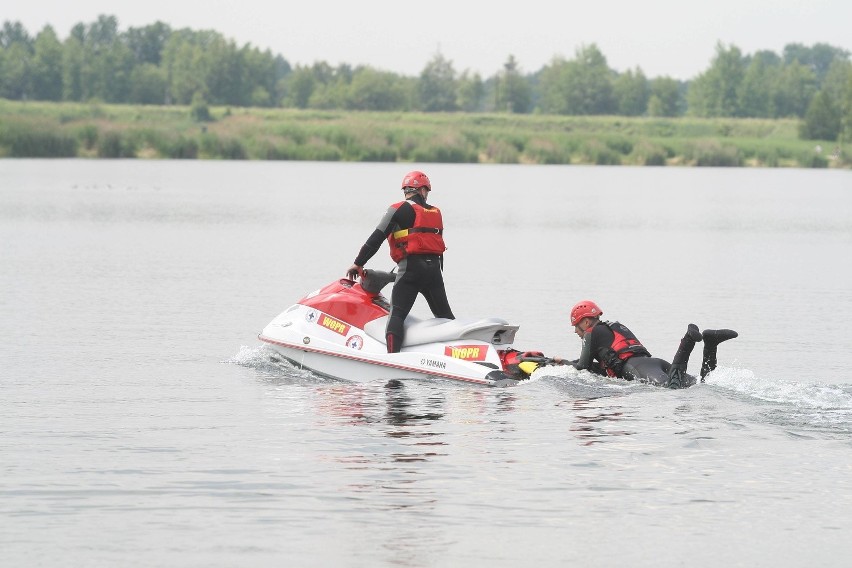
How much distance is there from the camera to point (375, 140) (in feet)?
254

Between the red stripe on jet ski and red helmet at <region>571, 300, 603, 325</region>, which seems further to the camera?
the red stripe on jet ski

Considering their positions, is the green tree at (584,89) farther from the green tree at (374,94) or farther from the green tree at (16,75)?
the green tree at (16,75)

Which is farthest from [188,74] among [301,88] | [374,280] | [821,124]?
[374,280]

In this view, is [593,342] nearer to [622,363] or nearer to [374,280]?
[622,363]

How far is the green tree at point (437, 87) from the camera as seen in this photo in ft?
536

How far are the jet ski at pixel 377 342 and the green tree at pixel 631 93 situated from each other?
150 metres

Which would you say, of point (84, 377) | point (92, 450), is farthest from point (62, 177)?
point (92, 450)

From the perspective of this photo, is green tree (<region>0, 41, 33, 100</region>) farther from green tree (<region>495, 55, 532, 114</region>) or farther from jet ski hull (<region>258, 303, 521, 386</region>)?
jet ski hull (<region>258, 303, 521, 386</region>)

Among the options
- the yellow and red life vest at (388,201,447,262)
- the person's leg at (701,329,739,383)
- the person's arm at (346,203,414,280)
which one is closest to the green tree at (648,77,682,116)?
the yellow and red life vest at (388,201,447,262)

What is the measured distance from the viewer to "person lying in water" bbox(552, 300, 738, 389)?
12922 mm

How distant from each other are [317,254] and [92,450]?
722 inches

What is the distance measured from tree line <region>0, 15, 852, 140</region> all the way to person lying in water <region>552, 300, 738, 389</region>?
136m

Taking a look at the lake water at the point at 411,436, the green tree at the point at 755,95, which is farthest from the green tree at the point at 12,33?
the lake water at the point at 411,436

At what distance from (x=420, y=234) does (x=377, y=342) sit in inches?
41.6
